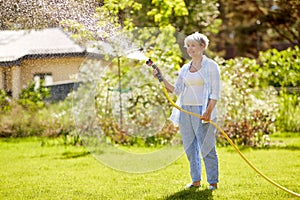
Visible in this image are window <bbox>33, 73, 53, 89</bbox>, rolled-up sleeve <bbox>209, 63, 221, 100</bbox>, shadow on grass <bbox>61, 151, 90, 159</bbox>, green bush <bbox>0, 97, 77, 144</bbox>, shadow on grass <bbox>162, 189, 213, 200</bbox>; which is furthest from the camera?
green bush <bbox>0, 97, 77, 144</bbox>

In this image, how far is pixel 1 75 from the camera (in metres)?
4.26

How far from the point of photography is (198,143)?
4.33 metres

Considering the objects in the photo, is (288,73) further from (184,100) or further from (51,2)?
(51,2)

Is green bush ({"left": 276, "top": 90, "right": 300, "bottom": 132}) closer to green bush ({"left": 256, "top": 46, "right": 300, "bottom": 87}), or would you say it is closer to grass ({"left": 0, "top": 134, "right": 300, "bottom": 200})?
green bush ({"left": 256, "top": 46, "right": 300, "bottom": 87})

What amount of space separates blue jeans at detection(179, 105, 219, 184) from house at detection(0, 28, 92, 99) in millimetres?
1075

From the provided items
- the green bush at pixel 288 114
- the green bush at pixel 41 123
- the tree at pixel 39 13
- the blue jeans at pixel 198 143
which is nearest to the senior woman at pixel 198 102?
the blue jeans at pixel 198 143

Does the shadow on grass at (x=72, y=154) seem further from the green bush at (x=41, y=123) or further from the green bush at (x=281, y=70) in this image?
the green bush at (x=281, y=70)

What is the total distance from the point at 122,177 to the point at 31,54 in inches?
52.0

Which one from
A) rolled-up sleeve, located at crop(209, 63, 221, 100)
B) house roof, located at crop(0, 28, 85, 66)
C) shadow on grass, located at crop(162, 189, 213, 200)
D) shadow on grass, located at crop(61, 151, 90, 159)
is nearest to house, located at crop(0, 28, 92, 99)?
house roof, located at crop(0, 28, 85, 66)

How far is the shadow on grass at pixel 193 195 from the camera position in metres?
4.07

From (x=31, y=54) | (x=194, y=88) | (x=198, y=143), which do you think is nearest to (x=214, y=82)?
(x=194, y=88)

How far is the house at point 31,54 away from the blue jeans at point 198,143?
1075 millimetres

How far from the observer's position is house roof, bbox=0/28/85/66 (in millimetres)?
4336

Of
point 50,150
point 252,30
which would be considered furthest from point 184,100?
point 252,30
